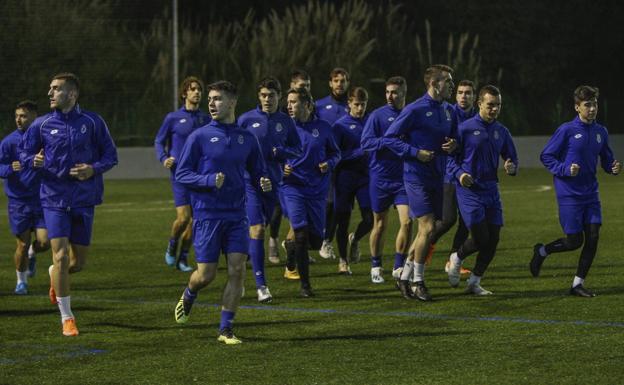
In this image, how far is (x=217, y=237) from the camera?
1048cm

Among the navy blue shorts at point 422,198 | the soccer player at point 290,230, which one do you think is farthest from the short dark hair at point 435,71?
the soccer player at point 290,230

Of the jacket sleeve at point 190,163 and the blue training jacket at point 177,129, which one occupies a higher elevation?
the jacket sleeve at point 190,163

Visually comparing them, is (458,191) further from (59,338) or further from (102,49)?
(102,49)

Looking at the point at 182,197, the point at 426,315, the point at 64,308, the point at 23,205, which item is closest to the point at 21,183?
the point at 23,205

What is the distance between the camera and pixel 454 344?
1034 centimetres

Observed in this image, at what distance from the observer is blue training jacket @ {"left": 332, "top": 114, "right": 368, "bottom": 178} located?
1542cm

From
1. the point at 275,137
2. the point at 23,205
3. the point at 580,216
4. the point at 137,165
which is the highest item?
the point at 275,137

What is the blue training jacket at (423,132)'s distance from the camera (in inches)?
500

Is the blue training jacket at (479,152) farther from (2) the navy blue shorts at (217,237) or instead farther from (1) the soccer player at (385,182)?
(2) the navy blue shorts at (217,237)

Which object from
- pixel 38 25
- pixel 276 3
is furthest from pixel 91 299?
pixel 276 3

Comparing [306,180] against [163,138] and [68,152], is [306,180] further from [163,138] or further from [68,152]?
[68,152]

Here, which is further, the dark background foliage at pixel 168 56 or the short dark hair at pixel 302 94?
the dark background foliage at pixel 168 56

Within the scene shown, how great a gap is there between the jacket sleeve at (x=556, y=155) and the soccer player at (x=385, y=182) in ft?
5.67

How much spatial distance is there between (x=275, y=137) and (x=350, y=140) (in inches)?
96.3
